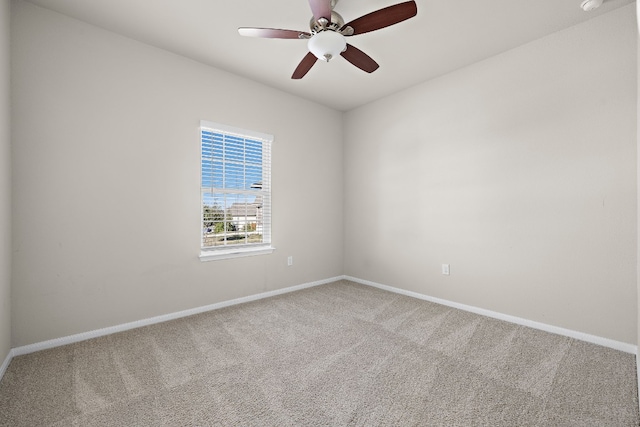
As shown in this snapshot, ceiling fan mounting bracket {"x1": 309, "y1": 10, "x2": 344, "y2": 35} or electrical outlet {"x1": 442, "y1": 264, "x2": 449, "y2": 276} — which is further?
electrical outlet {"x1": 442, "y1": 264, "x2": 449, "y2": 276}

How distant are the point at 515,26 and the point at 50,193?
4.26m

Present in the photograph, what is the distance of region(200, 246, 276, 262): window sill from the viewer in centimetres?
327

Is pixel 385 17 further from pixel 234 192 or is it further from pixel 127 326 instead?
pixel 127 326

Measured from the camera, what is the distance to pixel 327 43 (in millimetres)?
2072

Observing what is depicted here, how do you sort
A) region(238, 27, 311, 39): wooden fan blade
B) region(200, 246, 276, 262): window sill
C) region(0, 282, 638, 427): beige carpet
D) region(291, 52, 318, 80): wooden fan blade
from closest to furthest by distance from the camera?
region(0, 282, 638, 427): beige carpet → region(238, 27, 311, 39): wooden fan blade → region(291, 52, 318, 80): wooden fan blade → region(200, 246, 276, 262): window sill

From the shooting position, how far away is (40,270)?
2344 millimetres

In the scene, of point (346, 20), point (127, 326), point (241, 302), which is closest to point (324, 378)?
point (241, 302)

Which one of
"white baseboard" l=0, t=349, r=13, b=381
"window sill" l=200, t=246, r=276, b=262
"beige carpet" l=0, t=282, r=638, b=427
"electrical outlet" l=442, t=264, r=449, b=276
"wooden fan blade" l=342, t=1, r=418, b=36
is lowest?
"beige carpet" l=0, t=282, r=638, b=427

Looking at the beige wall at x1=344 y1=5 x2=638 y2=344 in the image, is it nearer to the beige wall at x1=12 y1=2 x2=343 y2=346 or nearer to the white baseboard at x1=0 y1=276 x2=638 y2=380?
the white baseboard at x1=0 y1=276 x2=638 y2=380

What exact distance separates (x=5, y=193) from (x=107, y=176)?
0.67 m

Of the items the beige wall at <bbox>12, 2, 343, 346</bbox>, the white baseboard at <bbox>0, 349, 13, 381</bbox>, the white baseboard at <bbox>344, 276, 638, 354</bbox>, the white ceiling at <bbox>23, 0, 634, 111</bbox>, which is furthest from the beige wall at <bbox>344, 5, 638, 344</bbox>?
the white baseboard at <bbox>0, 349, 13, 381</bbox>

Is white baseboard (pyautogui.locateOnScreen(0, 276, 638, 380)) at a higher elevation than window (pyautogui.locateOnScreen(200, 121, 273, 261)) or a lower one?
lower

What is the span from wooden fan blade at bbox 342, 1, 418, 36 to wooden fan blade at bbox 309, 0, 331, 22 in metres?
0.19

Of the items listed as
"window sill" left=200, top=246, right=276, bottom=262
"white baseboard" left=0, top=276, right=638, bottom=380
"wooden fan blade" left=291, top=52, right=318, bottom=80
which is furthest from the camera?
"window sill" left=200, top=246, right=276, bottom=262
